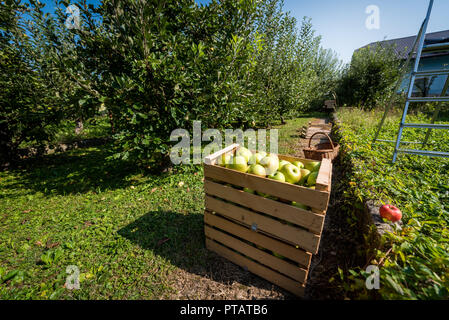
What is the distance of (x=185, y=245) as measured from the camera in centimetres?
239

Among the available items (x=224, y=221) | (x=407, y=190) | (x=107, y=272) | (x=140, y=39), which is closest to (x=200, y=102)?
(x=140, y=39)

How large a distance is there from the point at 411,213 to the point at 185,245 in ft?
8.67

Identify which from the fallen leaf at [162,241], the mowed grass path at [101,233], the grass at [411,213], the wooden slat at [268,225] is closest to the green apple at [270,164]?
the wooden slat at [268,225]

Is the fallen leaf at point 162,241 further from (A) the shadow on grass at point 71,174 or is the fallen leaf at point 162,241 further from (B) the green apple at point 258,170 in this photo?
(A) the shadow on grass at point 71,174

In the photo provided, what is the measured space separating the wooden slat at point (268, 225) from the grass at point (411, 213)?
1.30 ft

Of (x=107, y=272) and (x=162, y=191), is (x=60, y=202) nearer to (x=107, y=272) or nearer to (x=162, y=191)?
(x=162, y=191)

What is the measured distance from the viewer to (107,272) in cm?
203

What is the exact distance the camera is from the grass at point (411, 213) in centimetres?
115

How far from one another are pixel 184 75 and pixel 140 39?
2.76ft

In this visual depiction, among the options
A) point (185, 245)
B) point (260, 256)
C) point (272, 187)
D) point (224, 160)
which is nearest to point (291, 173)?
point (272, 187)

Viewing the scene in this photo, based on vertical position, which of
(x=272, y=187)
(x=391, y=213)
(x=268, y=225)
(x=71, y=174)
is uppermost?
(x=272, y=187)

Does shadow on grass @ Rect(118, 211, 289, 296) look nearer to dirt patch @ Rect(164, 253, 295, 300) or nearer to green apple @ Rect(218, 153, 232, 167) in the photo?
dirt patch @ Rect(164, 253, 295, 300)

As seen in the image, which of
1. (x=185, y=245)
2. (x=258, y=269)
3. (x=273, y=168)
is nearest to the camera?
(x=273, y=168)

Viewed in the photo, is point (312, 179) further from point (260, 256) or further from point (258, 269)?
point (258, 269)
